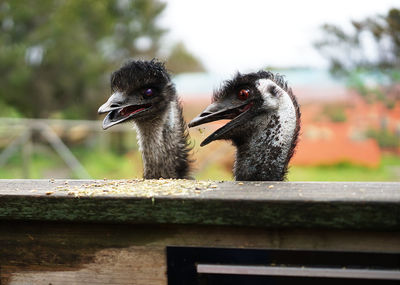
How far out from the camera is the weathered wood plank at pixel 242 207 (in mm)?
1262

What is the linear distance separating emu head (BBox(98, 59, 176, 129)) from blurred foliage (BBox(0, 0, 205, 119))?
12.4 metres

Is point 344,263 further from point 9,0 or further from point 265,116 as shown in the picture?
point 9,0

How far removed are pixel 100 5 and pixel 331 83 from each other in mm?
7537

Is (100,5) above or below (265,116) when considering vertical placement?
above

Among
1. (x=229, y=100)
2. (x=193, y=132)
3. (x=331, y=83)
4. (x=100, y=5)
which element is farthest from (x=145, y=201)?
(x=100, y=5)

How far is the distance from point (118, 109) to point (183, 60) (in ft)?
65.7

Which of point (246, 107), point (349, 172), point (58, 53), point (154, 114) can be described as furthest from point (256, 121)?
point (58, 53)

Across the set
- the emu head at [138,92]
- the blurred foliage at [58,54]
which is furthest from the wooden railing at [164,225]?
the blurred foliage at [58,54]

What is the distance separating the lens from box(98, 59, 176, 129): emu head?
249 centimetres

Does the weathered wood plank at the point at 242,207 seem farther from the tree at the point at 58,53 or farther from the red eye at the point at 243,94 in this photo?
the tree at the point at 58,53

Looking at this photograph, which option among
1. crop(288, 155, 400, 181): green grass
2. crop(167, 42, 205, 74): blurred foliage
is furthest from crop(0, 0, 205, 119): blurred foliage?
crop(288, 155, 400, 181): green grass

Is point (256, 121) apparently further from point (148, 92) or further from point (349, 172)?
point (349, 172)

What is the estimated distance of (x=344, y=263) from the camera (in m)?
1.29

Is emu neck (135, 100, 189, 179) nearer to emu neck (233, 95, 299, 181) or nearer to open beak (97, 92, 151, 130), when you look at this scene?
open beak (97, 92, 151, 130)
